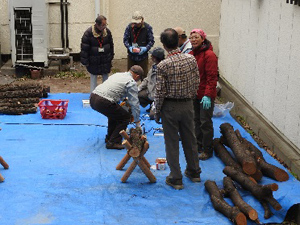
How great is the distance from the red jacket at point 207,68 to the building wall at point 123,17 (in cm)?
698

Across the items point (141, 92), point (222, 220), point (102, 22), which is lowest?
point (222, 220)

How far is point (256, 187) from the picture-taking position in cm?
687

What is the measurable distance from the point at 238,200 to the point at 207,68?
2200 mm

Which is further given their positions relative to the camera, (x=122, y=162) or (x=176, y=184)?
(x=122, y=162)

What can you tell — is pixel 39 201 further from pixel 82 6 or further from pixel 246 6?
pixel 82 6

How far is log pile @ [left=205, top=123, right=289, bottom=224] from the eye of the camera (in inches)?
257

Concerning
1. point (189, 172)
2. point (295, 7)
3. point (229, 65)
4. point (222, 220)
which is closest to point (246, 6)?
point (229, 65)

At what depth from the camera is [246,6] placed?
36.0ft

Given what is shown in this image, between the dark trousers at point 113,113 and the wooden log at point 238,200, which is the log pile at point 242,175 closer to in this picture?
the wooden log at point 238,200

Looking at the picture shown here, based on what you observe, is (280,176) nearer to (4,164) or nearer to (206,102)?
(206,102)

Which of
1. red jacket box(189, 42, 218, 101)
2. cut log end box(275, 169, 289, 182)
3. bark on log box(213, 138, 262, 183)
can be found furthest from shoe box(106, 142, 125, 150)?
cut log end box(275, 169, 289, 182)

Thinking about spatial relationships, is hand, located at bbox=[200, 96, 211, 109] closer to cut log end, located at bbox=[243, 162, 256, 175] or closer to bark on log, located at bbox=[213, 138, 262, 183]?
bark on log, located at bbox=[213, 138, 262, 183]

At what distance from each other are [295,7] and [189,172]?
3.07 m

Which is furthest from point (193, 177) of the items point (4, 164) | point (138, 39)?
point (138, 39)
